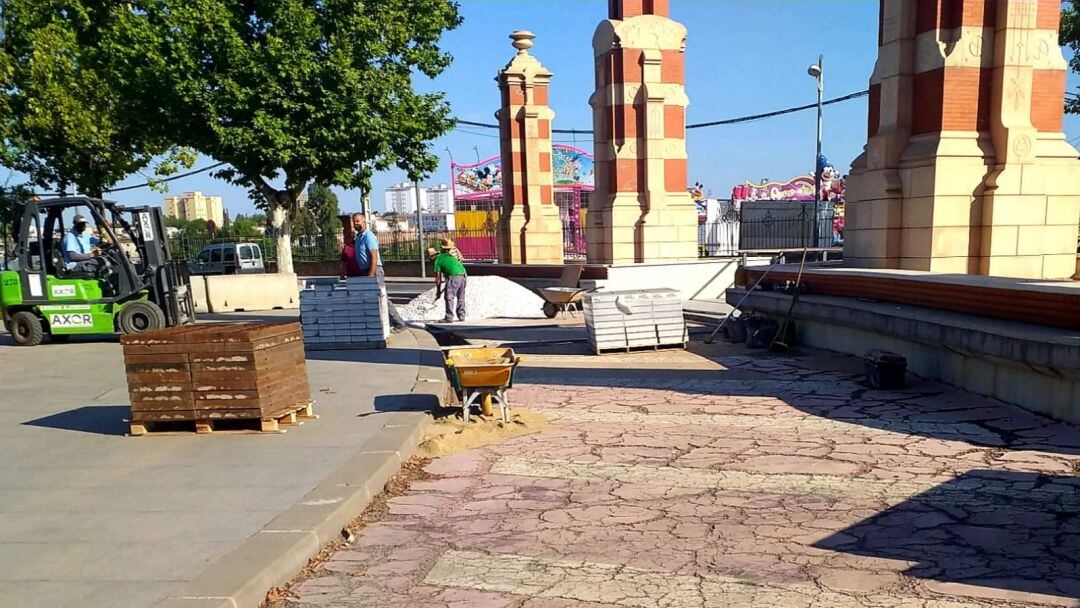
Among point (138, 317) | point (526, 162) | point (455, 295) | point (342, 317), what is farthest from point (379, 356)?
point (526, 162)

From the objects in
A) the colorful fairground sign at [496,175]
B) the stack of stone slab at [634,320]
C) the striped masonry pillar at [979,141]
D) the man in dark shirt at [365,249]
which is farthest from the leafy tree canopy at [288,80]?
the colorful fairground sign at [496,175]

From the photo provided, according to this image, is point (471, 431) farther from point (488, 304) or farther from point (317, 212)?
point (317, 212)

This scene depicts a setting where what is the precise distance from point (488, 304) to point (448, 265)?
7.41 ft

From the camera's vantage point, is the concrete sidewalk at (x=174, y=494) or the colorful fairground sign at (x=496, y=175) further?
the colorful fairground sign at (x=496, y=175)

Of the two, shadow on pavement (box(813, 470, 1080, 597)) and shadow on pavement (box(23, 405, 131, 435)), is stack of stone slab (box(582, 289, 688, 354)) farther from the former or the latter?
shadow on pavement (box(23, 405, 131, 435))

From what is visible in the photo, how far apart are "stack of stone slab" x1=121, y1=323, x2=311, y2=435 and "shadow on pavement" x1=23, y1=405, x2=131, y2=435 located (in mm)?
559

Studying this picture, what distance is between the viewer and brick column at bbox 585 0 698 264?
16.8 meters

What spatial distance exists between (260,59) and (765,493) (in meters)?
14.8

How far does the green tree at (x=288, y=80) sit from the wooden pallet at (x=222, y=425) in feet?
34.0

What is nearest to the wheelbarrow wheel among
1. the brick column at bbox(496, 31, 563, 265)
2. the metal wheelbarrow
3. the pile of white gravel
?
the metal wheelbarrow

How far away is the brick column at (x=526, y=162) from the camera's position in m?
21.6

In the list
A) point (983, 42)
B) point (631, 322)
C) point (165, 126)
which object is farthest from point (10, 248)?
point (983, 42)

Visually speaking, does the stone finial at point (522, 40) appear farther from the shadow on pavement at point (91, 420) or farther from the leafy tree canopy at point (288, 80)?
the shadow on pavement at point (91, 420)

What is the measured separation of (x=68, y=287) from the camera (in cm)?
1192
